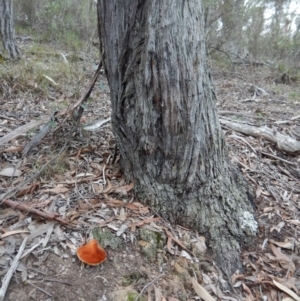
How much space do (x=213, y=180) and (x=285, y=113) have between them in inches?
101

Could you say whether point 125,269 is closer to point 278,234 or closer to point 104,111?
point 278,234

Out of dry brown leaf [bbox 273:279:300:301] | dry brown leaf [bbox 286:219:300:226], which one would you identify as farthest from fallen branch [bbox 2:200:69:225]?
dry brown leaf [bbox 286:219:300:226]

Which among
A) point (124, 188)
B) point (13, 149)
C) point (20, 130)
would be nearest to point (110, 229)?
point (124, 188)

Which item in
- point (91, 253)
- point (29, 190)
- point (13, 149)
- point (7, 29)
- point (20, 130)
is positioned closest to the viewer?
point (91, 253)

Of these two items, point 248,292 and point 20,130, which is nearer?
point 248,292

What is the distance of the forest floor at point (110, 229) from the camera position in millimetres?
1386

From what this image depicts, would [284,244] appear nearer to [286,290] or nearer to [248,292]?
[286,290]

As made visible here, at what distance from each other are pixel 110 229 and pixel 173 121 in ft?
2.19

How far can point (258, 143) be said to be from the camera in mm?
2689

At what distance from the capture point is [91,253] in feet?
4.66

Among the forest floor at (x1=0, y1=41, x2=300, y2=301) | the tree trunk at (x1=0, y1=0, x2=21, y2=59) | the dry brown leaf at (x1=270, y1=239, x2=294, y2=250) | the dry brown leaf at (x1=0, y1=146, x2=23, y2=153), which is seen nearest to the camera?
the forest floor at (x1=0, y1=41, x2=300, y2=301)

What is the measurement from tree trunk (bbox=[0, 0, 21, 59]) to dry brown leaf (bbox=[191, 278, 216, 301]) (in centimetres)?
385

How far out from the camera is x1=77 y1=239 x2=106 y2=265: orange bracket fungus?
55.0 inches

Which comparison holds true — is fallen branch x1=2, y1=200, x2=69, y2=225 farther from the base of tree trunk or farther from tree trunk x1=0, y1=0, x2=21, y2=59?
tree trunk x1=0, y1=0, x2=21, y2=59
